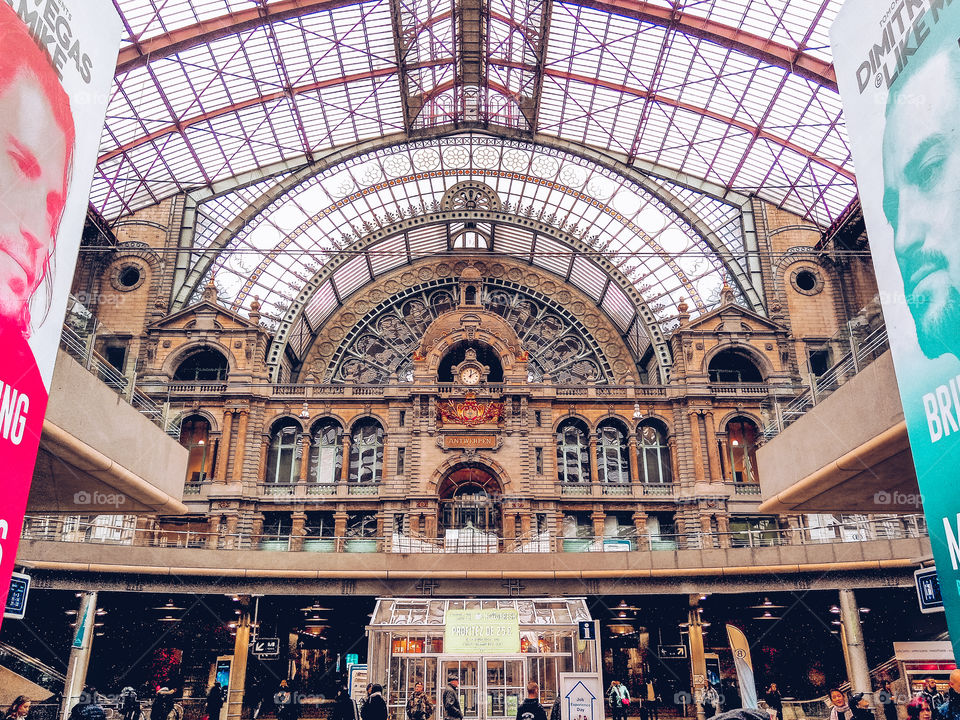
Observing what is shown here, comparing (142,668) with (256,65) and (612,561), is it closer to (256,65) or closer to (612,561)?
(612,561)

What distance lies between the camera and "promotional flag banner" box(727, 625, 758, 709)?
26.4m

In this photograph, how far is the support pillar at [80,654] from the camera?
29.5 m

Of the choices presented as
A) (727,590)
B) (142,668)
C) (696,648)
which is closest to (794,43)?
(727,590)

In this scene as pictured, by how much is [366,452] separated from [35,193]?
37144 millimetres

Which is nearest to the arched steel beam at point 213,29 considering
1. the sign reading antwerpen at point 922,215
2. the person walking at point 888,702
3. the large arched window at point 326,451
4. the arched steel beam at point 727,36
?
the arched steel beam at point 727,36

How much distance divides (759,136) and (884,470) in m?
34.3

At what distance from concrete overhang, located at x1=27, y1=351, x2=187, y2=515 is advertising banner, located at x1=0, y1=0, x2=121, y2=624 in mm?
2888

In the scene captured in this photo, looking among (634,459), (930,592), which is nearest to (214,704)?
(930,592)

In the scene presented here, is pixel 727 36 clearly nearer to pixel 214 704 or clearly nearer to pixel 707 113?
pixel 707 113

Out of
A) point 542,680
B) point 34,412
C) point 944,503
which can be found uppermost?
point 34,412

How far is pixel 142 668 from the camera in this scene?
38.8m

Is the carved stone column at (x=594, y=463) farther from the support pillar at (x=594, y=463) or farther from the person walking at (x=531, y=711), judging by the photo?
the person walking at (x=531, y=711)

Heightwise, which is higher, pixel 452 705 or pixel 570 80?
pixel 570 80

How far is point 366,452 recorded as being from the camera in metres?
48.7
